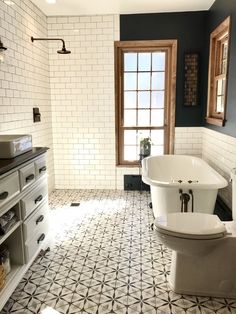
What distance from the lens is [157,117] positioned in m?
4.25

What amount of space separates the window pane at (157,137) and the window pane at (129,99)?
54 centimetres

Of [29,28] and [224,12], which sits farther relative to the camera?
[29,28]

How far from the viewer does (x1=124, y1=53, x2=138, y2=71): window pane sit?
13.4 ft

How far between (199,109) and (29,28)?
2.62m

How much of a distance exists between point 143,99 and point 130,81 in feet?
1.12

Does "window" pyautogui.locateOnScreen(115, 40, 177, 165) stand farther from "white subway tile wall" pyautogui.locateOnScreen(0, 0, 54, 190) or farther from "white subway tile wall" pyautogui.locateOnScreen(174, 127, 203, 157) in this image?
"white subway tile wall" pyautogui.locateOnScreen(0, 0, 54, 190)

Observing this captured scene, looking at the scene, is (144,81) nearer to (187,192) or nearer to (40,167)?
(187,192)

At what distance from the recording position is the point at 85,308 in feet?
6.11

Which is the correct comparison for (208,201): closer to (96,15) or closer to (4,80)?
(4,80)

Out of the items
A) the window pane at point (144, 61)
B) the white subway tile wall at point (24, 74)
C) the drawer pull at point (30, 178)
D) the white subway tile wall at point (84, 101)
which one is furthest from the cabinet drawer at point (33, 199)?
the window pane at point (144, 61)

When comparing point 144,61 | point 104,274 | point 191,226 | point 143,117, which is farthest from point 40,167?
point 144,61

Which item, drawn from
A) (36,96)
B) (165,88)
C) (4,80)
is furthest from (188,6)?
(4,80)

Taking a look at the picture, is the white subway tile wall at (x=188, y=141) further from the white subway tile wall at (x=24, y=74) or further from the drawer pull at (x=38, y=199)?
the drawer pull at (x=38, y=199)

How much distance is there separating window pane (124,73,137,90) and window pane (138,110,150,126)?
0.39 m
